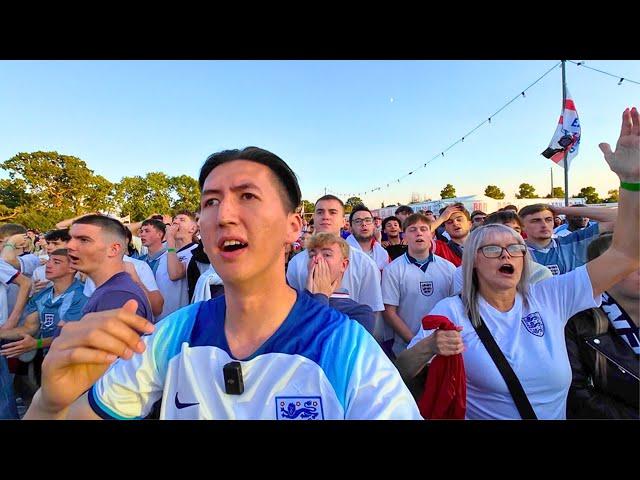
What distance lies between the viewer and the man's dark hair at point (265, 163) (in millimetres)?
1298

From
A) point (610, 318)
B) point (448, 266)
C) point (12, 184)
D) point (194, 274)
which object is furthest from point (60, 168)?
point (610, 318)

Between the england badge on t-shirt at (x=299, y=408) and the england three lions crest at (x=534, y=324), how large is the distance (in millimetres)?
1380

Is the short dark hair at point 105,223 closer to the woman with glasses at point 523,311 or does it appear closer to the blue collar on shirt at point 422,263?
the woman with glasses at point 523,311

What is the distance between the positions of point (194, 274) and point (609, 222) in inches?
168

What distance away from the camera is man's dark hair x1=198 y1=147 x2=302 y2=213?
1.30 m

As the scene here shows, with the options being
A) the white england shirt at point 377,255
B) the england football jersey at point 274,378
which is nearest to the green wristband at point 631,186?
the england football jersey at point 274,378

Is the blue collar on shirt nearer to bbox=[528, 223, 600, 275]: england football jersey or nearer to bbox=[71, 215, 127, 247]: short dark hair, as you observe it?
bbox=[528, 223, 600, 275]: england football jersey

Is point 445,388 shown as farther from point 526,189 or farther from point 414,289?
point 526,189

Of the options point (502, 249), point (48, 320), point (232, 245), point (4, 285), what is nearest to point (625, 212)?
point (502, 249)

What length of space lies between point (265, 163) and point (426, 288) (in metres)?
2.58

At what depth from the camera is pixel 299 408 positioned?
43.3 inches

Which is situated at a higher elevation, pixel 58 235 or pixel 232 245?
pixel 58 235

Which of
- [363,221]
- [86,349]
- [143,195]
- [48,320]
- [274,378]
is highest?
[143,195]

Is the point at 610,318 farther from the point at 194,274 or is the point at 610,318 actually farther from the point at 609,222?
the point at 194,274
